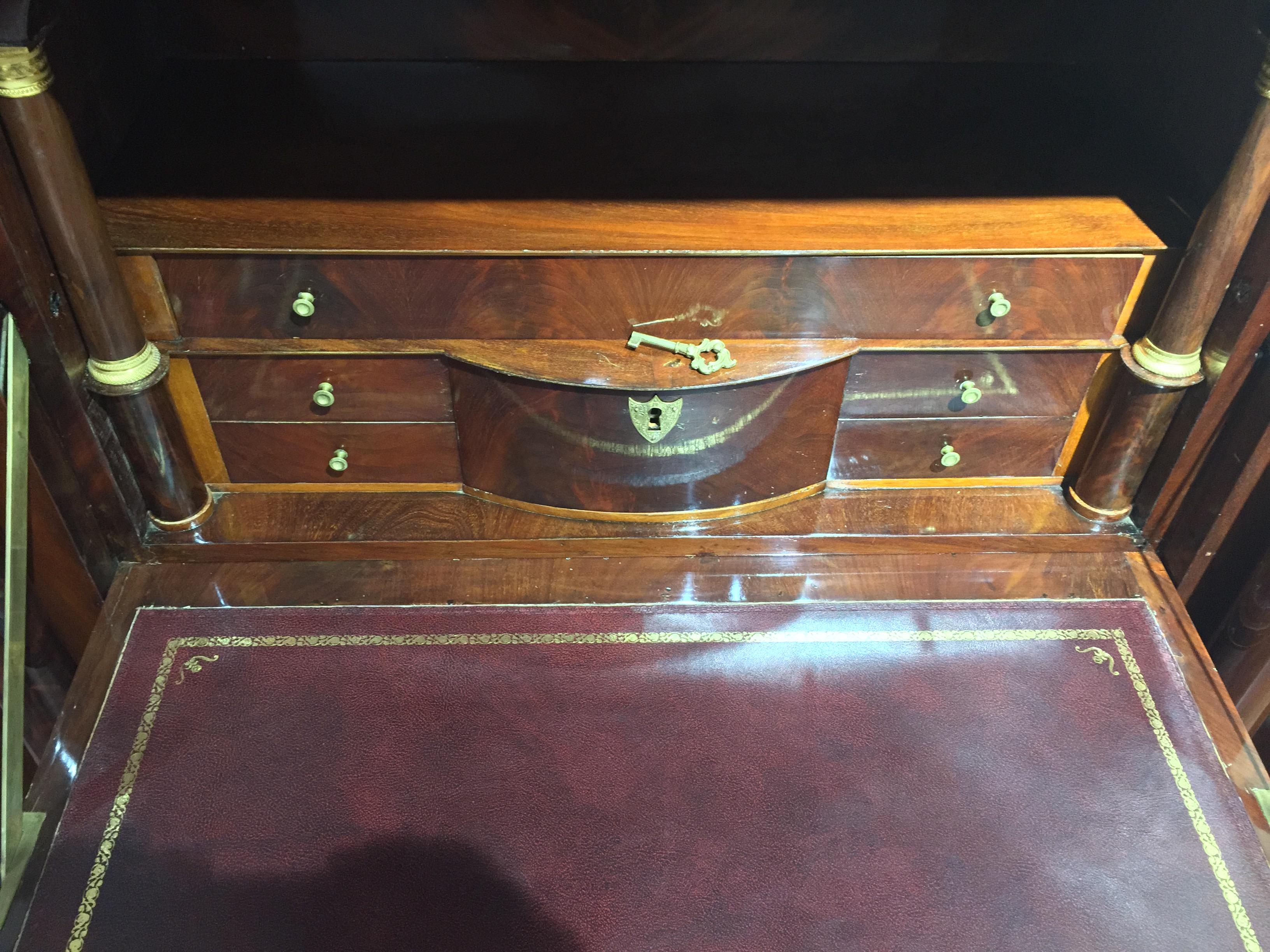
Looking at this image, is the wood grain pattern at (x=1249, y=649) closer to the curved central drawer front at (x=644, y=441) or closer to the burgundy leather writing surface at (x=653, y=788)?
the burgundy leather writing surface at (x=653, y=788)

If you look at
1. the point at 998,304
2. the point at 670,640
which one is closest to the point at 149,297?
the point at 670,640

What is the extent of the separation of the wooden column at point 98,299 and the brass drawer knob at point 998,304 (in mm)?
1075

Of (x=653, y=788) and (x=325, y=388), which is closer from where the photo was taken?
(x=653, y=788)

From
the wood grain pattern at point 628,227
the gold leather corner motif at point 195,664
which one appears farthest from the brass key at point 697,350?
the gold leather corner motif at point 195,664

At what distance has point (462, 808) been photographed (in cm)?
122

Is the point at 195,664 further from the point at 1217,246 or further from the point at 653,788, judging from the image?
the point at 1217,246

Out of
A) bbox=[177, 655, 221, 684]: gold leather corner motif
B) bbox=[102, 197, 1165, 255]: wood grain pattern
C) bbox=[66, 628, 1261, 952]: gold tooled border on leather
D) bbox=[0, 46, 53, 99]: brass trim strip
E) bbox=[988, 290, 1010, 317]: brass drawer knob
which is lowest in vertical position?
bbox=[177, 655, 221, 684]: gold leather corner motif

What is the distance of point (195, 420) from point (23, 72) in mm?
513

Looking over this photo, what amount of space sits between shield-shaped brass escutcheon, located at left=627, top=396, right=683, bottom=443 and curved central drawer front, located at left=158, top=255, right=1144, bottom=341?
0.31ft

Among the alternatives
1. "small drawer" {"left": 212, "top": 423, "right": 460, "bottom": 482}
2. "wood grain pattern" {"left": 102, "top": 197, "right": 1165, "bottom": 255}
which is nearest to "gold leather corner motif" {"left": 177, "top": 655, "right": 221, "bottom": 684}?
"small drawer" {"left": 212, "top": 423, "right": 460, "bottom": 482}

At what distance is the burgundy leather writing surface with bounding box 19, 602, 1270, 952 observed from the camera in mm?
1133

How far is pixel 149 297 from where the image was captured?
4.18 feet

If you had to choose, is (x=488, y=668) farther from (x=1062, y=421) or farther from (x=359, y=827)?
(x=1062, y=421)

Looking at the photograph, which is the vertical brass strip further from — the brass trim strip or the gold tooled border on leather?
the brass trim strip
